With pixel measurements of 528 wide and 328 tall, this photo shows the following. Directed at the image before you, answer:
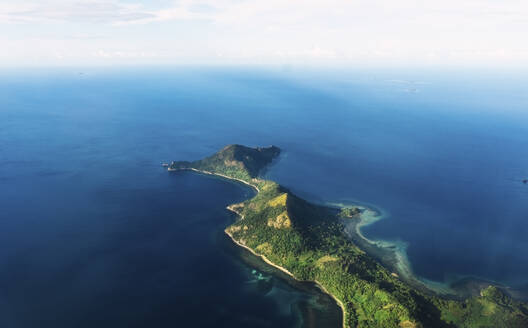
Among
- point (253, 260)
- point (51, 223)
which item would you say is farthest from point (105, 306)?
point (51, 223)

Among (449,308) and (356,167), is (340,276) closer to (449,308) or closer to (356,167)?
(449,308)

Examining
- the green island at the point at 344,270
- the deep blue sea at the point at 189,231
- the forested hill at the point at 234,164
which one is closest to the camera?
the green island at the point at 344,270

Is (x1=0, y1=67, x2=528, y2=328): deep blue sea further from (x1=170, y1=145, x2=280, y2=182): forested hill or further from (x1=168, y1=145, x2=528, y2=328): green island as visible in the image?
(x1=170, y1=145, x2=280, y2=182): forested hill

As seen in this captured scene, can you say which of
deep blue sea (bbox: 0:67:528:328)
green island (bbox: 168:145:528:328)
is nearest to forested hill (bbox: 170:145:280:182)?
deep blue sea (bbox: 0:67:528:328)

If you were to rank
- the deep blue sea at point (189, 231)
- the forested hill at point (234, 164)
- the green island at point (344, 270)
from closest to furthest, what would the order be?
1. the green island at point (344, 270)
2. the deep blue sea at point (189, 231)
3. the forested hill at point (234, 164)

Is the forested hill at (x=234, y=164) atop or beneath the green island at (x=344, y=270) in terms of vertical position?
atop

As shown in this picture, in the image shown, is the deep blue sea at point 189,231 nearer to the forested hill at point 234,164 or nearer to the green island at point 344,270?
the green island at point 344,270

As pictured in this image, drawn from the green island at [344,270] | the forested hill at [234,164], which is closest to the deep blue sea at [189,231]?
the green island at [344,270]

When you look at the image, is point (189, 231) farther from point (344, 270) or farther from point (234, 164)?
point (234, 164)

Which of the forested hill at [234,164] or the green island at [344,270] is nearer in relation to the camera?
the green island at [344,270]
